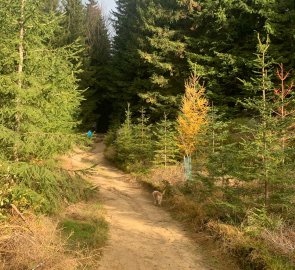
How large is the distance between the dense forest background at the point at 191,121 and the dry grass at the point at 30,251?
1.50 m

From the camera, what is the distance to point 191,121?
18344 millimetres

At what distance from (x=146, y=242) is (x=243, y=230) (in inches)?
114

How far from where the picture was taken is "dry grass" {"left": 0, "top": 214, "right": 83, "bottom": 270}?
6.87 metres

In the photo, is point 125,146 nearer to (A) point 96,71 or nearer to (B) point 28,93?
(B) point 28,93

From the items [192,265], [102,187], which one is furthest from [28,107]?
[102,187]

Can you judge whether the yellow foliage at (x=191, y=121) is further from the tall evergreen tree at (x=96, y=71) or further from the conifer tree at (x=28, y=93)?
the tall evergreen tree at (x=96, y=71)

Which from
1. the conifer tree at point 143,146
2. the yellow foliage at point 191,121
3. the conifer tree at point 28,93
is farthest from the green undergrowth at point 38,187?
the conifer tree at point 143,146

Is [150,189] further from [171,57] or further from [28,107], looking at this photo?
[171,57]

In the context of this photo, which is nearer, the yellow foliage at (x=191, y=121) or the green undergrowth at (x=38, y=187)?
the green undergrowth at (x=38, y=187)

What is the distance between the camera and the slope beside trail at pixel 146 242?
28.8 ft

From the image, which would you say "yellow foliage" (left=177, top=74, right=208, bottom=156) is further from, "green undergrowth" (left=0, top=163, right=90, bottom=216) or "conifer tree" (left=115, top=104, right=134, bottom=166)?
"green undergrowth" (left=0, top=163, right=90, bottom=216)

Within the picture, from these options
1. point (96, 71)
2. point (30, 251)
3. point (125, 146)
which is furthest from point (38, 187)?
point (96, 71)

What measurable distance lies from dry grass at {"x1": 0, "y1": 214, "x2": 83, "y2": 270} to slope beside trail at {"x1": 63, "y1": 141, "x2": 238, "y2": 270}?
1.41 meters

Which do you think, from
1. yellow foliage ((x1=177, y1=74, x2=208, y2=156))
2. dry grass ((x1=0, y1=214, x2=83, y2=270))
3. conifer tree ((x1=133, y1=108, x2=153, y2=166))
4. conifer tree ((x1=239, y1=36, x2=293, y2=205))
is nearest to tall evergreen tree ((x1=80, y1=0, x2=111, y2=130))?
conifer tree ((x1=133, y1=108, x2=153, y2=166))
